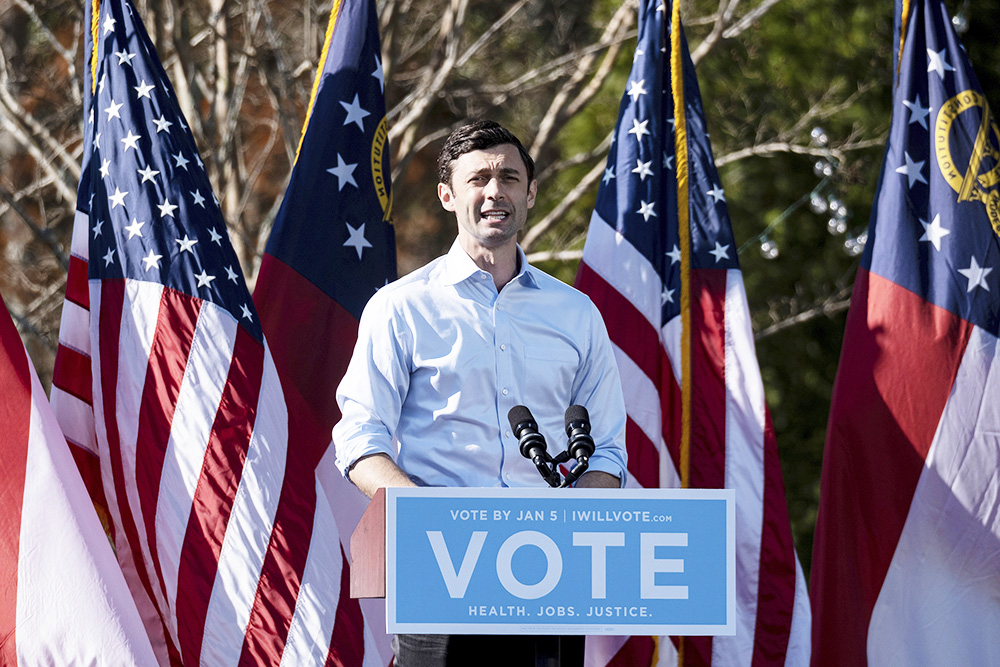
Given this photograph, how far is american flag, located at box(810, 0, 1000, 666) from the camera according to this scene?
12.3ft

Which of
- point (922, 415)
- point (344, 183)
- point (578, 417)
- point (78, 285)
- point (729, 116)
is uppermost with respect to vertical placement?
point (729, 116)

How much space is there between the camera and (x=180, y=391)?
341 centimetres

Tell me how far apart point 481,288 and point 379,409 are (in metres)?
0.39

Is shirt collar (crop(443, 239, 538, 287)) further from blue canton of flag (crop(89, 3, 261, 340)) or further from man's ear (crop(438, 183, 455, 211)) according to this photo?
blue canton of flag (crop(89, 3, 261, 340))

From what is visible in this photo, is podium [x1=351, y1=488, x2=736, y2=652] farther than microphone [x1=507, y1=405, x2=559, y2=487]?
No

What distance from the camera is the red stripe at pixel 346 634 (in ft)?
10.8

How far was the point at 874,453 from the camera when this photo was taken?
12.6ft

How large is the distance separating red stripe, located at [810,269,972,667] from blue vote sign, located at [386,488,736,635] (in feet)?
7.27

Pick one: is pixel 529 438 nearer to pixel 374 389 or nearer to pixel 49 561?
pixel 374 389

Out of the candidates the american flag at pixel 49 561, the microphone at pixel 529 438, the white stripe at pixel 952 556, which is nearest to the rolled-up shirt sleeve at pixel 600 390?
the microphone at pixel 529 438

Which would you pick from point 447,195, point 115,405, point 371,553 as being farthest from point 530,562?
point 115,405

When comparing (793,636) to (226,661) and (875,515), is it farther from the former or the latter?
(226,661)

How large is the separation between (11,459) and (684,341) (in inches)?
85.3

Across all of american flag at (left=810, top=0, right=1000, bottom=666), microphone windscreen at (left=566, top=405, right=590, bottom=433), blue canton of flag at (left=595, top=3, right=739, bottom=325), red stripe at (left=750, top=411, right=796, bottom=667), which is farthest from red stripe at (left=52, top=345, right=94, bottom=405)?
american flag at (left=810, top=0, right=1000, bottom=666)
